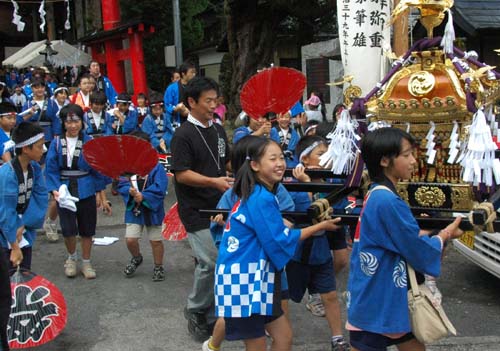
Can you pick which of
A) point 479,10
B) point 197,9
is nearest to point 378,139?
point 479,10

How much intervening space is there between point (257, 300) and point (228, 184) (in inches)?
42.0

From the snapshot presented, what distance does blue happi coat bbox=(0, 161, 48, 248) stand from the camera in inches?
171

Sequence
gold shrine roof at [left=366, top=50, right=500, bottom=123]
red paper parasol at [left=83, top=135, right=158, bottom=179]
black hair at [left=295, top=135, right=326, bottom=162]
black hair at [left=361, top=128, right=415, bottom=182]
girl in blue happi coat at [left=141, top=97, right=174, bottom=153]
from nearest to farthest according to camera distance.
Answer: black hair at [left=361, top=128, right=415, bottom=182]
gold shrine roof at [left=366, top=50, right=500, bottom=123]
black hair at [left=295, top=135, right=326, bottom=162]
red paper parasol at [left=83, top=135, right=158, bottom=179]
girl in blue happi coat at [left=141, top=97, right=174, bottom=153]

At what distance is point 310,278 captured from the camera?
4.30m

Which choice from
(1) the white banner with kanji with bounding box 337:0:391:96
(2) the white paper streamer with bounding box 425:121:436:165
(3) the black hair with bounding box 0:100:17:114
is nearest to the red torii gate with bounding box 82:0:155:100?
(3) the black hair with bounding box 0:100:17:114

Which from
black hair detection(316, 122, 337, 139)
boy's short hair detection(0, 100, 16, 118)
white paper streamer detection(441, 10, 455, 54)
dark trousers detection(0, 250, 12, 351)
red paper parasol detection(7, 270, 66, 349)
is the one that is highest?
white paper streamer detection(441, 10, 455, 54)

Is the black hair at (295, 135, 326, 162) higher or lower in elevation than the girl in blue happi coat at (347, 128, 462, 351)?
higher

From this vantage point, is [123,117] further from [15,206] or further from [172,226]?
[15,206]

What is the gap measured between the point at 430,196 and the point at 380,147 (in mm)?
914

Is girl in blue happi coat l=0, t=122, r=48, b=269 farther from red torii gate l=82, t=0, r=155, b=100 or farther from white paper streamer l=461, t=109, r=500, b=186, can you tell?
red torii gate l=82, t=0, r=155, b=100

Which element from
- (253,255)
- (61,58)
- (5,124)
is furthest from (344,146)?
(61,58)

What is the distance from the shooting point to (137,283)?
19.7ft

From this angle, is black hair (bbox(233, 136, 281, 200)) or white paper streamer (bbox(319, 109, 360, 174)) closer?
black hair (bbox(233, 136, 281, 200))

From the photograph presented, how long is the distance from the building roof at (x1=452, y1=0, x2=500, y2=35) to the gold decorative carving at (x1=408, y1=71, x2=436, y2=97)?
6.39 m
